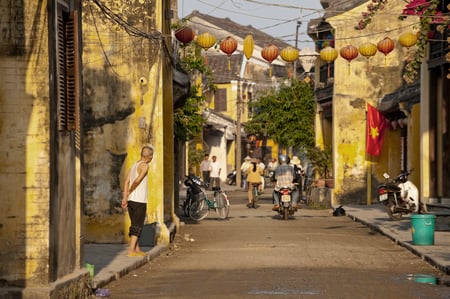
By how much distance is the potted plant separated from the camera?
39656 millimetres

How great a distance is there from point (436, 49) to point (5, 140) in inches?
703

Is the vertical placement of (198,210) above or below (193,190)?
below

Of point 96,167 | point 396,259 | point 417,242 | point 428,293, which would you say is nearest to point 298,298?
point 428,293

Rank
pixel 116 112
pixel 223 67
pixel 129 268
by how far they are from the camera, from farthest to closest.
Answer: pixel 223 67 → pixel 116 112 → pixel 129 268

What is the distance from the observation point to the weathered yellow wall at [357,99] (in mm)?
37531

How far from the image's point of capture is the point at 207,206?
96.1 feet

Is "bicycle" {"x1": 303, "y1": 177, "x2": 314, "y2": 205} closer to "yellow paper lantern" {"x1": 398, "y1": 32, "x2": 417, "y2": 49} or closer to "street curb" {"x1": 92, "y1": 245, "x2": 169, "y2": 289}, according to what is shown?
"yellow paper lantern" {"x1": 398, "y1": 32, "x2": 417, "y2": 49}

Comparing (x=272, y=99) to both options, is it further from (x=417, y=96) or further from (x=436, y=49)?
(x=436, y=49)

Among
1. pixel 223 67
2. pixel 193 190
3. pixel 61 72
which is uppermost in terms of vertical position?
pixel 223 67

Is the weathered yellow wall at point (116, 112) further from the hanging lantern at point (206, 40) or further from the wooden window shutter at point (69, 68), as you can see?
the wooden window shutter at point (69, 68)

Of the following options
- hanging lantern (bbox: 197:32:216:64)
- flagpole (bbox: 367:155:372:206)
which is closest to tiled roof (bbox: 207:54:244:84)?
flagpole (bbox: 367:155:372:206)

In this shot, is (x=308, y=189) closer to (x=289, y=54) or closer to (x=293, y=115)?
(x=293, y=115)

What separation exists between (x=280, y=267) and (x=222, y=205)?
13.3 m

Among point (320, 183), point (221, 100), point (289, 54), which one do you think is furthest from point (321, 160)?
point (221, 100)
